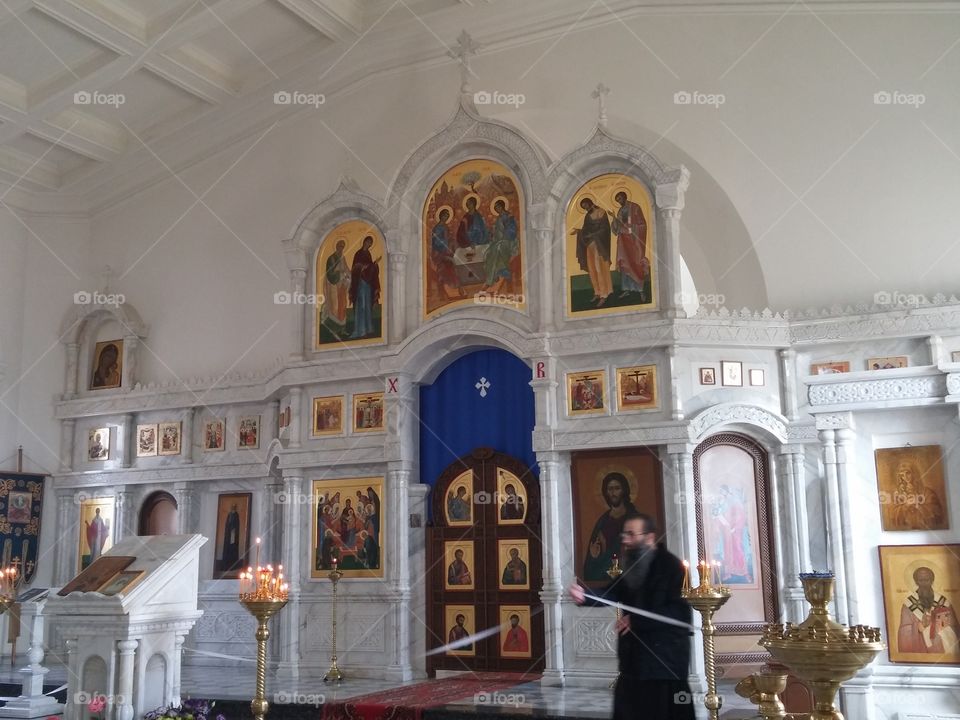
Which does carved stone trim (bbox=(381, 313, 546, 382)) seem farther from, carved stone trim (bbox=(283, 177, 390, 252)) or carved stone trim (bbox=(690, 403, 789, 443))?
carved stone trim (bbox=(690, 403, 789, 443))

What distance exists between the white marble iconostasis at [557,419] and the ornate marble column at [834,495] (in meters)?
0.02

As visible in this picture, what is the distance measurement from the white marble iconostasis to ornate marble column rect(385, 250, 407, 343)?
27mm

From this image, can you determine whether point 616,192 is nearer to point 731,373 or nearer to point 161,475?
point 731,373

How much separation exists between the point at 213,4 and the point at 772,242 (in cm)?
814

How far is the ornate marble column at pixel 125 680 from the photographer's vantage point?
8.09m

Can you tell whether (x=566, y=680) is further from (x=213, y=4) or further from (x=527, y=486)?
(x=213, y=4)

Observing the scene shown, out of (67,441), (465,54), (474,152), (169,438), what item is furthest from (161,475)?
(465,54)

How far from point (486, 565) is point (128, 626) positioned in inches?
218

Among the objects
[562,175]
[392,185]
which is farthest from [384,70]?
[562,175]

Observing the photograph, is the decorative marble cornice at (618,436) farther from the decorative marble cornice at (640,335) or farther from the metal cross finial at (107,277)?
the metal cross finial at (107,277)

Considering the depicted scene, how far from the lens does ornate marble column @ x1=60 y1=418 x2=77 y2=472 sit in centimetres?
1655

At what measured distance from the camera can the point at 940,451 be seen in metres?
9.89

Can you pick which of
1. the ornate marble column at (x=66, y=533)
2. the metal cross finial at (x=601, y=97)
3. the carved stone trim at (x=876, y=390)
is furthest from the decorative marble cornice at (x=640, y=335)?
the ornate marble column at (x=66, y=533)

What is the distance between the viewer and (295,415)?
45.8ft
